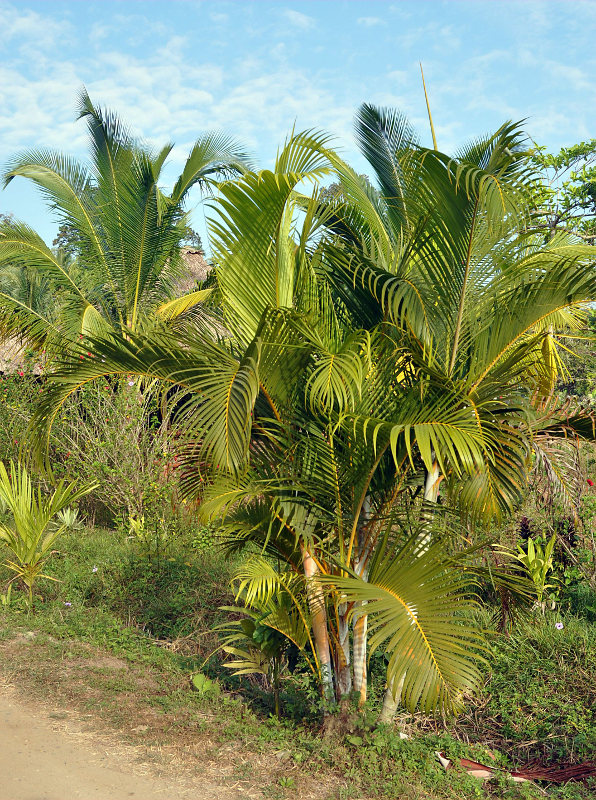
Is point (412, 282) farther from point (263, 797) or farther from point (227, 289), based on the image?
point (263, 797)

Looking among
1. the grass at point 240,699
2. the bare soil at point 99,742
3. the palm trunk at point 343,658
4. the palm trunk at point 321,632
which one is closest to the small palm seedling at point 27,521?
the grass at point 240,699

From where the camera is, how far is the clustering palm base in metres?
3.78

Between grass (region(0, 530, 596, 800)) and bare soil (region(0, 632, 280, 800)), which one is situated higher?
grass (region(0, 530, 596, 800))

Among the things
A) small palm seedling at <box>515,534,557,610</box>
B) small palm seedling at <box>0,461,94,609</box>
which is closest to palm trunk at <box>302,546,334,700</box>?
small palm seedling at <box>515,534,557,610</box>

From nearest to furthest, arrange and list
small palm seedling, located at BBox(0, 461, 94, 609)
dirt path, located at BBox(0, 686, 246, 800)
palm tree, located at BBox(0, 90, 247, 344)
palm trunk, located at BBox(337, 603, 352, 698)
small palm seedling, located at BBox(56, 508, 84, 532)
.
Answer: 1. dirt path, located at BBox(0, 686, 246, 800)
2. palm trunk, located at BBox(337, 603, 352, 698)
3. small palm seedling, located at BBox(0, 461, 94, 609)
4. small palm seedling, located at BBox(56, 508, 84, 532)
5. palm tree, located at BBox(0, 90, 247, 344)

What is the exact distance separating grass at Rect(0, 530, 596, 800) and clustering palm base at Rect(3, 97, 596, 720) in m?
0.42

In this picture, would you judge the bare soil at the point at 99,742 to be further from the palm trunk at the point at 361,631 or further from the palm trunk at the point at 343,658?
the palm trunk at the point at 361,631

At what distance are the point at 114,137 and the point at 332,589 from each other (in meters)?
8.91

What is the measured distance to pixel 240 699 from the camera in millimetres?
4797

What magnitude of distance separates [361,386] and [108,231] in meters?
7.65

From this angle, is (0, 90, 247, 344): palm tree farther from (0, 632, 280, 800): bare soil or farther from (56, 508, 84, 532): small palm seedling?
(0, 632, 280, 800): bare soil

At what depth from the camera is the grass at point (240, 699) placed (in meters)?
3.96

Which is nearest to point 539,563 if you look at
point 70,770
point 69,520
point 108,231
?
point 70,770

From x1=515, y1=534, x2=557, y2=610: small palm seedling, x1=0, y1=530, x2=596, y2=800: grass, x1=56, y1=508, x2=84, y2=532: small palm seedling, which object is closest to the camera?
x1=0, y1=530, x2=596, y2=800: grass
